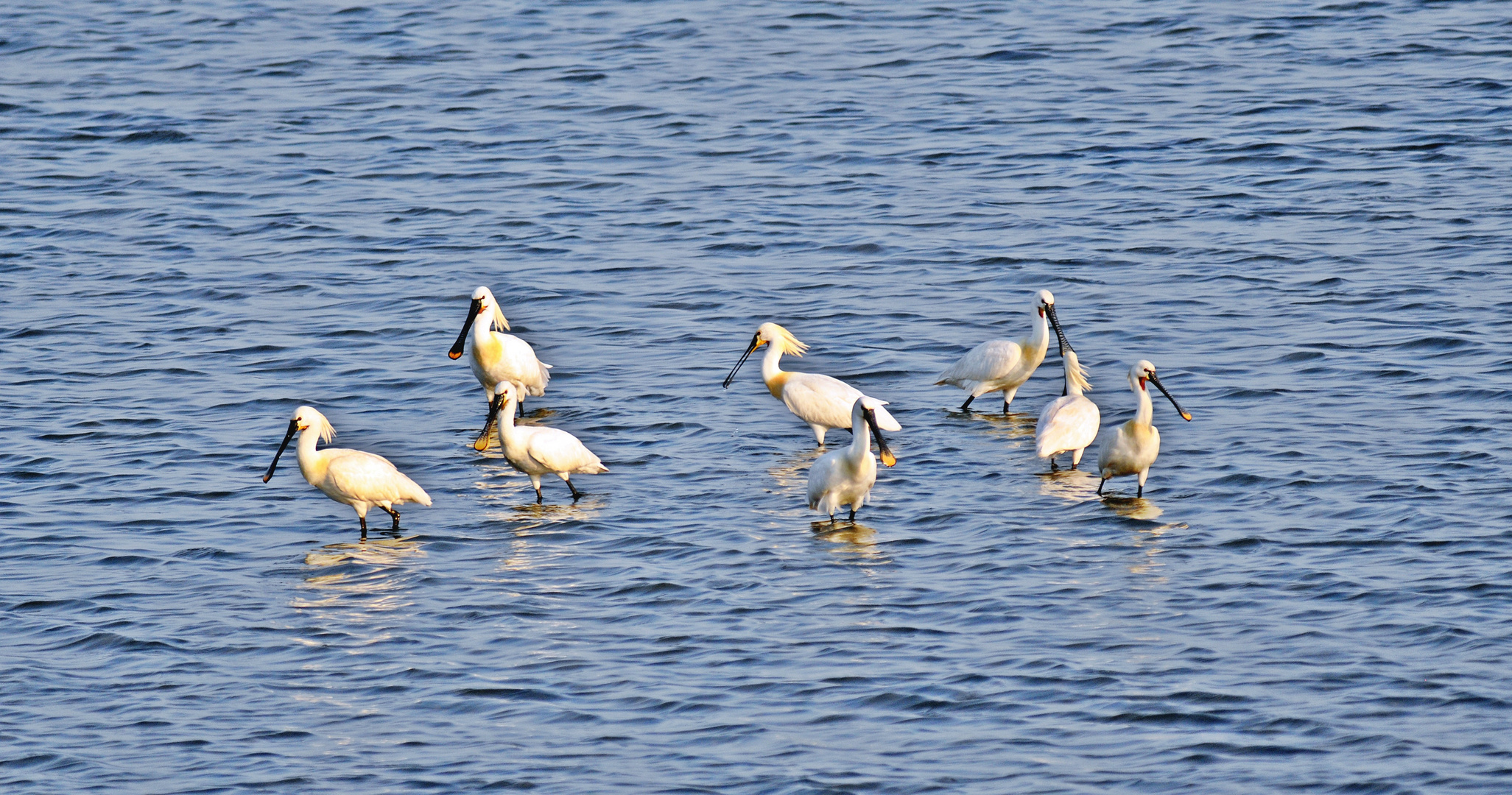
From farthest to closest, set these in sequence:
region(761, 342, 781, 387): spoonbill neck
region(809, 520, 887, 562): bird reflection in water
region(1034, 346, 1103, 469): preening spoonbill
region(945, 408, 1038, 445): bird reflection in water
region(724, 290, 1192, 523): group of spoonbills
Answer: region(761, 342, 781, 387): spoonbill neck, region(945, 408, 1038, 445): bird reflection in water, region(1034, 346, 1103, 469): preening spoonbill, region(724, 290, 1192, 523): group of spoonbills, region(809, 520, 887, 562): bird reflection in water

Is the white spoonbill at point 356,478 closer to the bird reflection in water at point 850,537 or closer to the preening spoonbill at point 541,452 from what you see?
the preening spoonbill at point 541,452

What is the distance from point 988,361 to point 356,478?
4.68 meters

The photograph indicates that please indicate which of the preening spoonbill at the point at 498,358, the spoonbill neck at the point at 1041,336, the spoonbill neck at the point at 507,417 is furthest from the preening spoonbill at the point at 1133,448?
the preening spoonbill at the point at 498,358

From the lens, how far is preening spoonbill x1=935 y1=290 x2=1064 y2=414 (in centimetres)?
1484

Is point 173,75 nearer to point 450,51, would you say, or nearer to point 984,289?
point 450,51

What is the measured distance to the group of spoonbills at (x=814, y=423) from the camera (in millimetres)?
12570

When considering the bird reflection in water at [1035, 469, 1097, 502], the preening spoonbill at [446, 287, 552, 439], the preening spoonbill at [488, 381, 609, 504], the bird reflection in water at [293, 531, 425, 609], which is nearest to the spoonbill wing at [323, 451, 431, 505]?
the bird reflection in water at [293, 531, 425, 609]

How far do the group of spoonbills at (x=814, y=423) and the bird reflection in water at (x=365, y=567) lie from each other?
28 cm

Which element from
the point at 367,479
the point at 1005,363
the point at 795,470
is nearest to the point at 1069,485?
the point at 1005,363

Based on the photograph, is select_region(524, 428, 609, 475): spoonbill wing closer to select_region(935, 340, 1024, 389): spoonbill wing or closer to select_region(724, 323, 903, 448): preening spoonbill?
select_region(724, 323, 903, 448): preening spoonbill

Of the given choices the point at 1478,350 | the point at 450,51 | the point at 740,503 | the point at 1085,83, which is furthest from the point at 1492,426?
the point at 450,51

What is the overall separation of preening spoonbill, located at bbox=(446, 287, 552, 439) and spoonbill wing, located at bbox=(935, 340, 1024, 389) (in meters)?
3.14

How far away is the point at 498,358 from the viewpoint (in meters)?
15.3

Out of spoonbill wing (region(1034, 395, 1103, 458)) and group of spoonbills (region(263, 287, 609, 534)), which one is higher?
group of spoonbills (region(263, 287, 609, 534))
